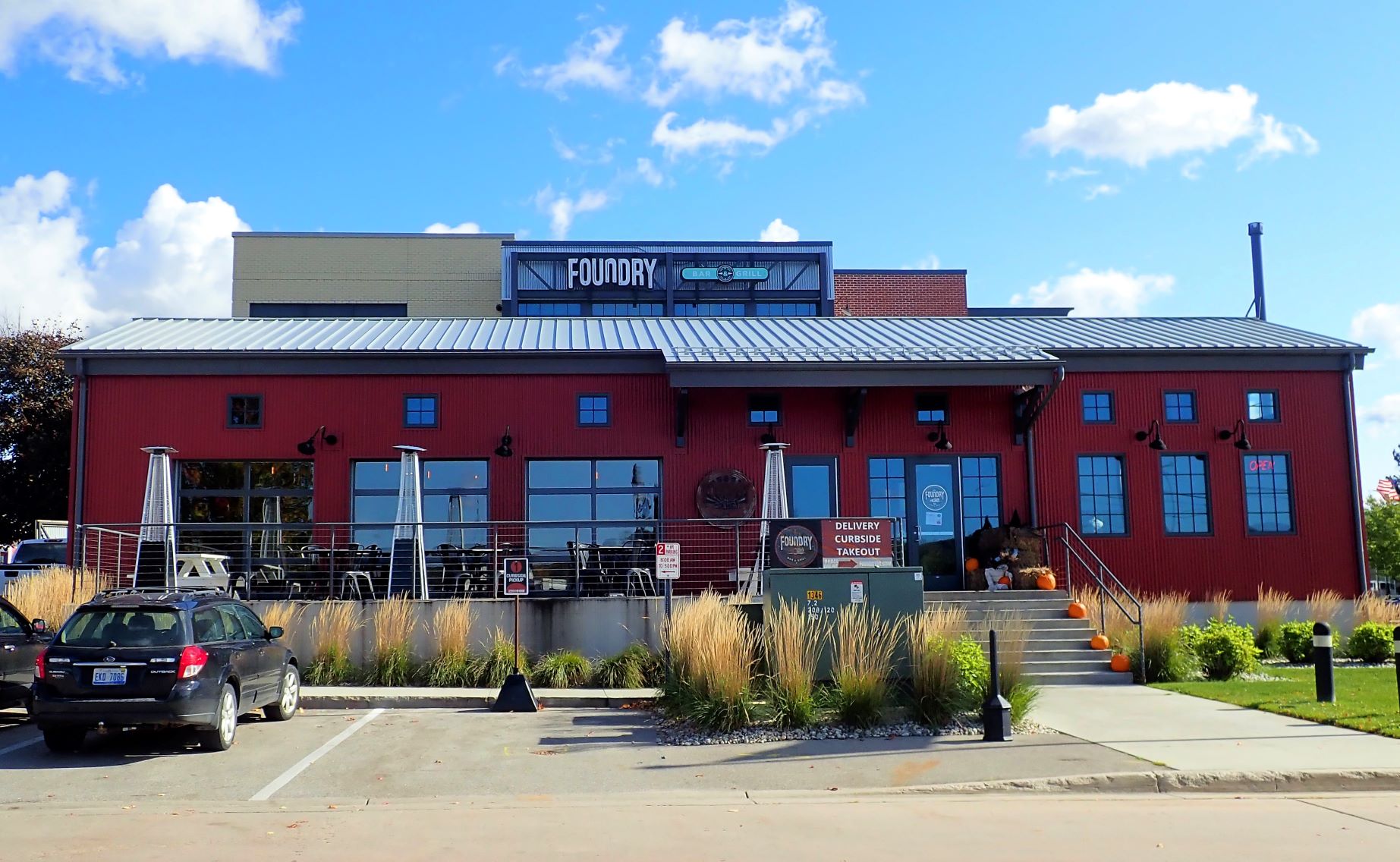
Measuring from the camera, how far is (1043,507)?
21.2 m

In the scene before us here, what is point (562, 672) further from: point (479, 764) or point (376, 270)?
point (376, 270)

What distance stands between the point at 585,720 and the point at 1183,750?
20.2ft

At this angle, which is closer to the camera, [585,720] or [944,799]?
[944,799]

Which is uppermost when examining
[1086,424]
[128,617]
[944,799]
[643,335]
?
[643,335]

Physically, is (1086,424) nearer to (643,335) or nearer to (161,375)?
(643,335)

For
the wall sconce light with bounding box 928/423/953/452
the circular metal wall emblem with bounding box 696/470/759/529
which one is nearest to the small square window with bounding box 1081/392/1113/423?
the wall sconce light with bounding box 928/423/953/452

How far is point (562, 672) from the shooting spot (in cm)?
1552

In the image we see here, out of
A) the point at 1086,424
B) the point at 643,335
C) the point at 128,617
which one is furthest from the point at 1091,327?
the point at 128,617

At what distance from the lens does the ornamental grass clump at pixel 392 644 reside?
15812mm

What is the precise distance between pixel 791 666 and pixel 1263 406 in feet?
45.7

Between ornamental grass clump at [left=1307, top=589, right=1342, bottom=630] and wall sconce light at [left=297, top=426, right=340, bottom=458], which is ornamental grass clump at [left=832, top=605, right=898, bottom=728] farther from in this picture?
wall sconce light at [left=297, top=426, right=340, bottom=458]

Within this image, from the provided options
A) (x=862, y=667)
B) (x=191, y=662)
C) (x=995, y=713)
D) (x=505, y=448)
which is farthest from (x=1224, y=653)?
(x=191, y=662)

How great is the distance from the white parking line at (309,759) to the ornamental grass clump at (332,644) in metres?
2.02

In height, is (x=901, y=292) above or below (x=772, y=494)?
above
